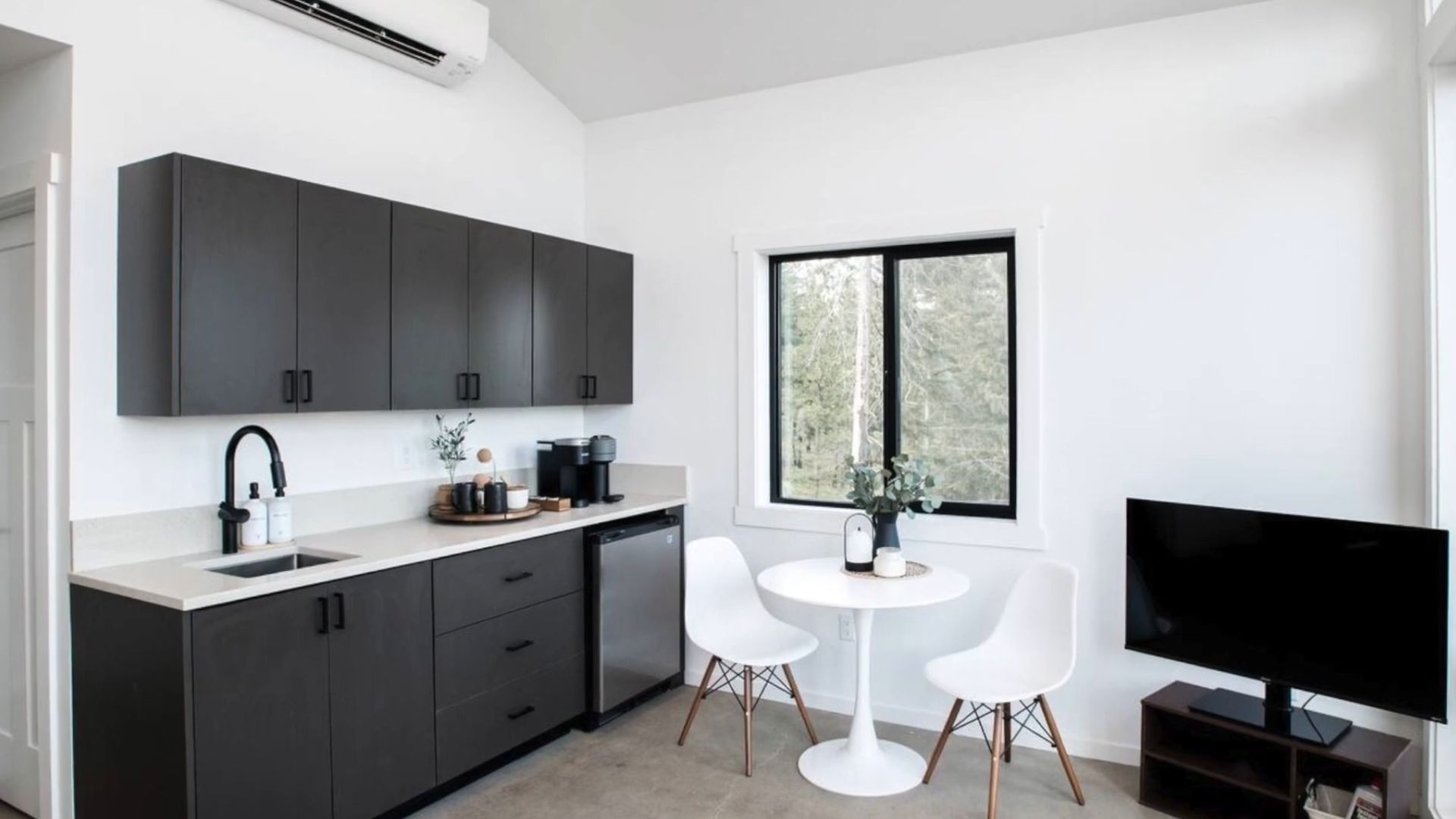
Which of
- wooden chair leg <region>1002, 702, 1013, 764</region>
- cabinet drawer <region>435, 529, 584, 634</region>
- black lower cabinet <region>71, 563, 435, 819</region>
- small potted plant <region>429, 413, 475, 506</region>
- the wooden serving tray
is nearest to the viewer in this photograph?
black lower cabinet <region>71, 563, 435, 819</region>

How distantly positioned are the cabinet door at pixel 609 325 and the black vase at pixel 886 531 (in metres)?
1.51

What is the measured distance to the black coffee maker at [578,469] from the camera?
388 centimetres

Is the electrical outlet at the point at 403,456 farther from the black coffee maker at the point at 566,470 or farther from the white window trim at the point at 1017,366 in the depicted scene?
the white window trim at the point at 1017,366

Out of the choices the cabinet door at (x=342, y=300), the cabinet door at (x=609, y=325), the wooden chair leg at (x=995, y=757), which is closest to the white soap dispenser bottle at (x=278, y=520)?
the cabinet door at (x=342, y=300)

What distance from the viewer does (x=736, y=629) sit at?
349cm

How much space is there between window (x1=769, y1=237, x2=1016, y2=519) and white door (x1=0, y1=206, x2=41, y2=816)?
2.79 m

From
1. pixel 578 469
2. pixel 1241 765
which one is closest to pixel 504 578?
pixel 578 469

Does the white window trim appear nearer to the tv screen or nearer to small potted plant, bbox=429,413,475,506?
the tv screen

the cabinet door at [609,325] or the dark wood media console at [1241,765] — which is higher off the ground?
the cabinet door at [609,325]

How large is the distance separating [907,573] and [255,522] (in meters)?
2.33

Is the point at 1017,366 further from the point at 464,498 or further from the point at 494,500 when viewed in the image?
the point at 464,498

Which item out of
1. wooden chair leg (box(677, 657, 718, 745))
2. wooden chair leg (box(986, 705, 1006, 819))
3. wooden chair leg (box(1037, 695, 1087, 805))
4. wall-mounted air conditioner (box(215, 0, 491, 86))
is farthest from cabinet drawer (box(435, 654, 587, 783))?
wall-mounted air conditioner (box(215, 0, 491, 86))

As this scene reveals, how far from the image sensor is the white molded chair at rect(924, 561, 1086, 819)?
2814mm

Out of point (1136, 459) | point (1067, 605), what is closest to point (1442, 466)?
point (1136, 459)
